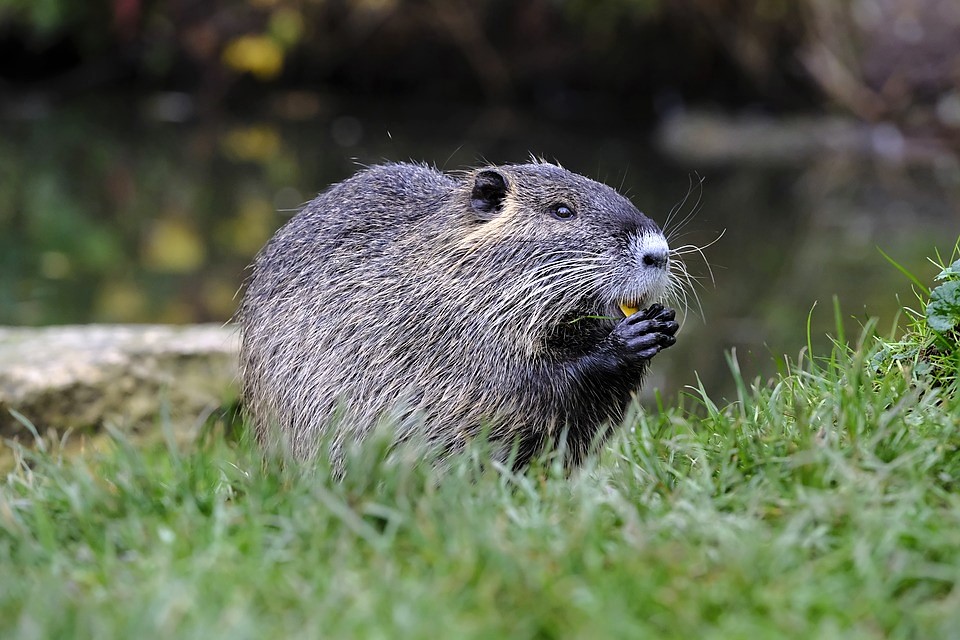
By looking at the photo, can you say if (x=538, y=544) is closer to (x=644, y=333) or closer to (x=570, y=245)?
(x=644, y=333)

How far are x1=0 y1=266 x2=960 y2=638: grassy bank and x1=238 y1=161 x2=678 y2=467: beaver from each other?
16.5 inches

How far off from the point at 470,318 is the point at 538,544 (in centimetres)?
131

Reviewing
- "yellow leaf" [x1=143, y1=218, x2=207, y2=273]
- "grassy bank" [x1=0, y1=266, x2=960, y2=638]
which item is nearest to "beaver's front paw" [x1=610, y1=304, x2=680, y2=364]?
"grassy bank" [x1=0, y1=266, x2=960, y2=638]

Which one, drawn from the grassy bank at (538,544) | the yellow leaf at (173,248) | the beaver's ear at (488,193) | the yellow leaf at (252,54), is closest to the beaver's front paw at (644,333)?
the grassy bank at (538,544)

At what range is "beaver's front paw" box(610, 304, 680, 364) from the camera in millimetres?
3475

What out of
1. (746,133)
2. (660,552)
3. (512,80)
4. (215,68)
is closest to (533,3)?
(512,80)

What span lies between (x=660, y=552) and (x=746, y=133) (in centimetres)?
1434

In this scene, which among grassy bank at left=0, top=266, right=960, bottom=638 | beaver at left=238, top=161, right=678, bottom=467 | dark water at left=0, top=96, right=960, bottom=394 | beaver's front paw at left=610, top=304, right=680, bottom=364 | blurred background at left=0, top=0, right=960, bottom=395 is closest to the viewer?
grassy bank at left=0, top=266, right=960, bottom=638

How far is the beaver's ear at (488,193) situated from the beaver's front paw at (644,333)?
0.61 m

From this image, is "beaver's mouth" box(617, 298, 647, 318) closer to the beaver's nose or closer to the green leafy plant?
the beaver's nose

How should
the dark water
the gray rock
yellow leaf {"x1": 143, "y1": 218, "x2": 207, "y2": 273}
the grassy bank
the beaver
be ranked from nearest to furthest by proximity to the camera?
1. the grassy bank
2. the beaver
3. the gray rock
4. the dark water
5. yellow leaf {"x1": 143, "y1": 218, "x2": 207, "y2": 273}

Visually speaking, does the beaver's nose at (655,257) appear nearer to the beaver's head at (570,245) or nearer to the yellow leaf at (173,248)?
the beaver's head at (570,245)

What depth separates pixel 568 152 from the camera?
13.9 metres

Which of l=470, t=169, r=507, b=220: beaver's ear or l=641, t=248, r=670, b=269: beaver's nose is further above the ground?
l=470, t=169, r=507, b=220: beaver's ear
